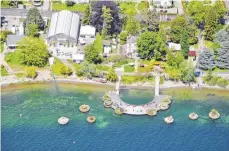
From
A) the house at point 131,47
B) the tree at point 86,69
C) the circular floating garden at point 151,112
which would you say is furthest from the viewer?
the house at point 131,47

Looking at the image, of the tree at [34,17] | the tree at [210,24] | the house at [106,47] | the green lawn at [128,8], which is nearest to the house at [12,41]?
the tree at [34,17]

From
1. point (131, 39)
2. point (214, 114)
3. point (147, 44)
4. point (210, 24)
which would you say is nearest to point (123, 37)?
point (131, 39)

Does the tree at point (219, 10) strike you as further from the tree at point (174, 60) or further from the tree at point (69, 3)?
the tree at point (69, 3)

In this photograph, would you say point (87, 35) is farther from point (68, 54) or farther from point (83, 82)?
point (83, 82)

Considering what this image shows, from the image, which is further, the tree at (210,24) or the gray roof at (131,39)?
the tree at (210,24)

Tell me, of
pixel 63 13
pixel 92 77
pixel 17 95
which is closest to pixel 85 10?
pixel 63 13

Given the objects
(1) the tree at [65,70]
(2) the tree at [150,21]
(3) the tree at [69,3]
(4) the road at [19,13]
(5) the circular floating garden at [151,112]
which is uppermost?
(3) the tree at [69,3]

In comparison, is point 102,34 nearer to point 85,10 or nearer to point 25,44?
point 85,10
